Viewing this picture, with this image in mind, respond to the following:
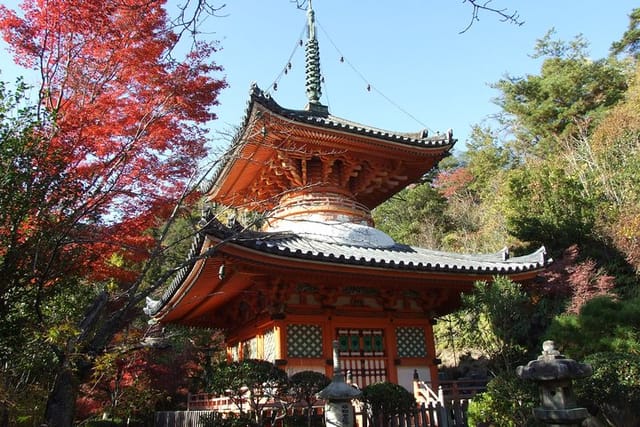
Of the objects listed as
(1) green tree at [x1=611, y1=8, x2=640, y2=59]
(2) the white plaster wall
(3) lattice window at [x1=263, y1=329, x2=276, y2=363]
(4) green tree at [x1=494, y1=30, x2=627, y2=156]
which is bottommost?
(2) the white plaster wall

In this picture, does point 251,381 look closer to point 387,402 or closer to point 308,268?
point 308,268

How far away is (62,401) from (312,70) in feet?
36.8

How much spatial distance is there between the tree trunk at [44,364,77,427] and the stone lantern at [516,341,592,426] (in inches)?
212

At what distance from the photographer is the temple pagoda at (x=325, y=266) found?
842 cm

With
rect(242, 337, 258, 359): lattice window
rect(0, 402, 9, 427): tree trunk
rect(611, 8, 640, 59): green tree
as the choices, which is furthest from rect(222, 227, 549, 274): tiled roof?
rect(611, 8, 640, 59): green tree

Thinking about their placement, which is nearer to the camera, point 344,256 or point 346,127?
point 344,256

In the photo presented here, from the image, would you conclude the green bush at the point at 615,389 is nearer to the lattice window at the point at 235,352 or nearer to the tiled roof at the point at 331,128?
the tiled roof at the point at 331,128

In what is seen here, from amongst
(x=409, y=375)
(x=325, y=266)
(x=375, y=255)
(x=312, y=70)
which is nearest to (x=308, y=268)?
(x=325, y=266)

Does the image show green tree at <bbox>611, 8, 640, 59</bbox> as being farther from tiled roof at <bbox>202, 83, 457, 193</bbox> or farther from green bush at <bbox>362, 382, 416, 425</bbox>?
green bush at <bbox>362, 382, 416, 425</bbox>

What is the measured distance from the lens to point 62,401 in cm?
551

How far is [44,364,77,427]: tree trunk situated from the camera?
5.39 m

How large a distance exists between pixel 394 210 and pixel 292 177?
2184 cm

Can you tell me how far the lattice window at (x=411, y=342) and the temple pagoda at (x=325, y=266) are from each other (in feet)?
0.07

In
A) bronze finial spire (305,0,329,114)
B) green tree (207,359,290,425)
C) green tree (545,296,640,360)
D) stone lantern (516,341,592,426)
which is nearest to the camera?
stone lantern (516,341,592,426)
